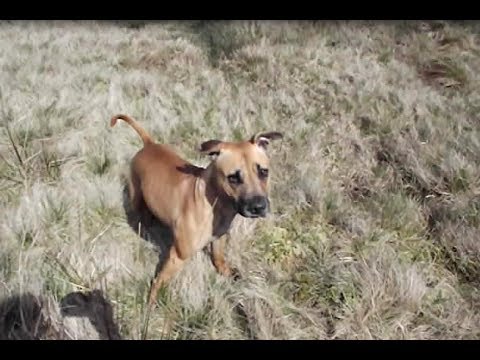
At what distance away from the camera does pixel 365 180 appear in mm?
3883

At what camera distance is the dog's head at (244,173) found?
290cm

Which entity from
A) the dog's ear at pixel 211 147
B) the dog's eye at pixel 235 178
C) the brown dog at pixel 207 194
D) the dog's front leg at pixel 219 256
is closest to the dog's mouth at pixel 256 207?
the brown dog at pixel 207 194

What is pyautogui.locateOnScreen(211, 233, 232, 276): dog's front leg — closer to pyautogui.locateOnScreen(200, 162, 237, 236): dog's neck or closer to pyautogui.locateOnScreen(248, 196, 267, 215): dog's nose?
pyautogui.locateOnScreen(200, 162, 237, 236): dog's neck

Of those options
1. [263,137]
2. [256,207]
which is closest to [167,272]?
[256,207]

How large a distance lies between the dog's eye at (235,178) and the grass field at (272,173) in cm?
59

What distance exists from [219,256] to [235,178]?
62cm

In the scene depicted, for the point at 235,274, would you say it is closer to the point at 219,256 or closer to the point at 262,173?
the point at 219,256

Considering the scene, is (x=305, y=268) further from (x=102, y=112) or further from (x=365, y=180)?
(x=102, y=112)

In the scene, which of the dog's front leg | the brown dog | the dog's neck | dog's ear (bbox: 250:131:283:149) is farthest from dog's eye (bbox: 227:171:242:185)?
the dog's front leg

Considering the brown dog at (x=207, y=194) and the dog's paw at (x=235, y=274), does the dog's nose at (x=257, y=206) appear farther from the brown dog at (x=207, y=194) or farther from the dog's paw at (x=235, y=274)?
the dog's paw at (x=235, y=274)

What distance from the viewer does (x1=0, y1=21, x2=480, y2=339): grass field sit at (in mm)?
3004

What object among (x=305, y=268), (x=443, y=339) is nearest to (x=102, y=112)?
(x=305, y=268)
